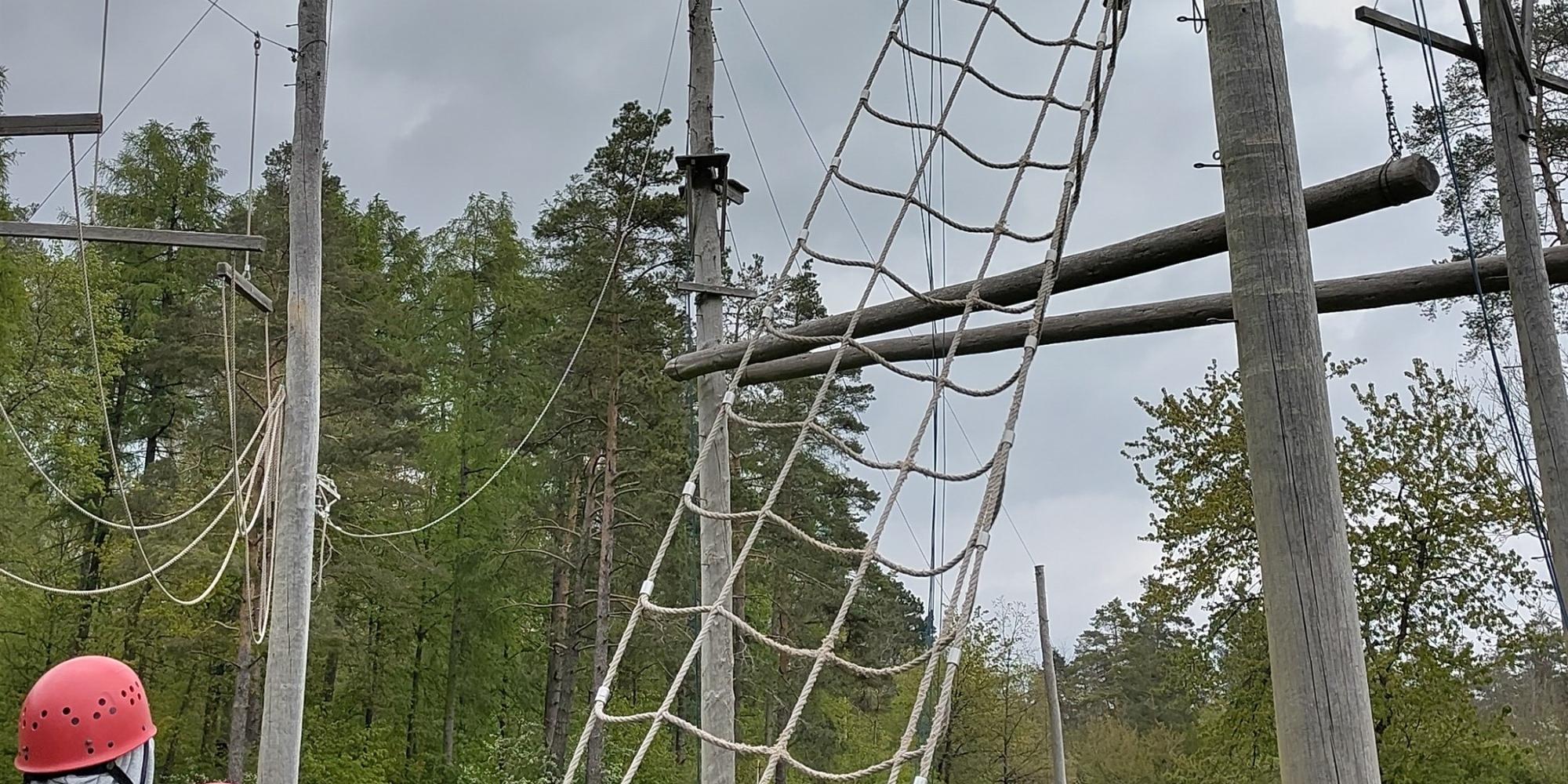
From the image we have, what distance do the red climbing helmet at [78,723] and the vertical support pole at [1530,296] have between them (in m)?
4.53

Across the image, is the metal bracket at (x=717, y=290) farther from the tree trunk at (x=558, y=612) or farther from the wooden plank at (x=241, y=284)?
the tree trunk at (x=558, y=612)

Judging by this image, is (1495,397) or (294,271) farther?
(1495,397)

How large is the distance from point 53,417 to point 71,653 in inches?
117

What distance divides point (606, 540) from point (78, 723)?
1172 cm

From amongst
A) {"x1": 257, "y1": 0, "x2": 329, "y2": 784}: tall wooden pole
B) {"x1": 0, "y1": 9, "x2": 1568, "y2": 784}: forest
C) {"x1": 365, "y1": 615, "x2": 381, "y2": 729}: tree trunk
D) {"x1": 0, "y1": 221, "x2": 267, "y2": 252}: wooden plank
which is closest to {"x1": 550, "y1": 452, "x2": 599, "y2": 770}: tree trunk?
{"x1": 0, "y1": 9, "x2": 1568, "y2": 784}: forest

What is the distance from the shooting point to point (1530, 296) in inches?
175

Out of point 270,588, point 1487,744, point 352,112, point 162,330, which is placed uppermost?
point 352,112

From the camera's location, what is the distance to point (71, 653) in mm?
14047

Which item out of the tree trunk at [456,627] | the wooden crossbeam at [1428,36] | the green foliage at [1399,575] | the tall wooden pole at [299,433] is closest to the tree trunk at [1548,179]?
the green foliage at [1399,575]

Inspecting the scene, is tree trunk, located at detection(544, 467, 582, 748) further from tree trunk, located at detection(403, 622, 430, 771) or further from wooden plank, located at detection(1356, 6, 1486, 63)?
wooden plank, located at detection(1356, 6, 1486, 63)

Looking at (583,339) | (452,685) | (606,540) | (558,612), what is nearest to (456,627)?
(452,685)

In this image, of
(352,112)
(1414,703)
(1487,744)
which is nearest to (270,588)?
(1414,703)

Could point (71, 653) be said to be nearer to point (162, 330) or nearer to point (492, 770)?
point (162, 330)

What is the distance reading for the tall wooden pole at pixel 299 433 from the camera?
4.59 metres
